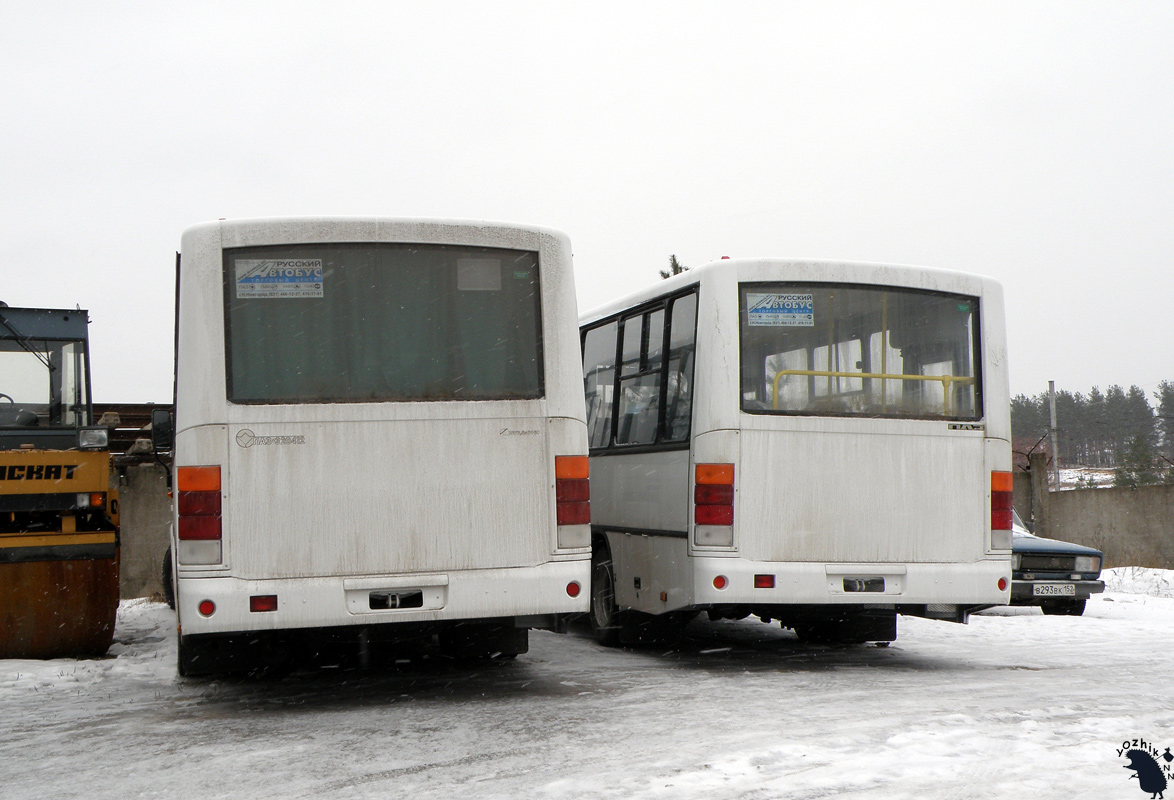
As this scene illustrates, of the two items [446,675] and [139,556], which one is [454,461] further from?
[139,556]

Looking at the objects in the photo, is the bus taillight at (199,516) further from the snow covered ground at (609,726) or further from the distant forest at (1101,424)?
the distant forest at (1101,424)

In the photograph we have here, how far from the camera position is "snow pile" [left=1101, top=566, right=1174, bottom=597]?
18047 millimetres

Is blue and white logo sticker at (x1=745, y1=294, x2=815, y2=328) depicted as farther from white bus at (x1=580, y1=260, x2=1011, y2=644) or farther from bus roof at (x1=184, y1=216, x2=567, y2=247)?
bus roof at (x1=184, y1=216, x2=567, y2=247)

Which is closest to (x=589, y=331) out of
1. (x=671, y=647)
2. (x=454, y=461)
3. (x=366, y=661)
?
(x=671, y=647)

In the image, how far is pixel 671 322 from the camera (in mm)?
9688

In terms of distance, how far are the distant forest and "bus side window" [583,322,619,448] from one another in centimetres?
5832

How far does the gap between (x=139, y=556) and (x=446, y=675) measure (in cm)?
884

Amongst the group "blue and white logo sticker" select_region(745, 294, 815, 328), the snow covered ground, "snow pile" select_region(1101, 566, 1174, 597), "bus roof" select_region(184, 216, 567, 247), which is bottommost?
"snow pile" select_region(1101, 566, 1174, 597)

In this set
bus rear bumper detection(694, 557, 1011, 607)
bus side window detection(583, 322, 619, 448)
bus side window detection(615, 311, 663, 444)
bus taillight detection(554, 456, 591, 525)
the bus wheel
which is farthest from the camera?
bus side window detection(583, 322, 619, 448)

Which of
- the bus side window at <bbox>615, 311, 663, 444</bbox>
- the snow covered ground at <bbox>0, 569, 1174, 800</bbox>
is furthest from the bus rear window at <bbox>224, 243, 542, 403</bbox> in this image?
the bus side window at <bbox>615, 311, 663, 444</bbox>

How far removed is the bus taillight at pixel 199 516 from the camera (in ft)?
22.9

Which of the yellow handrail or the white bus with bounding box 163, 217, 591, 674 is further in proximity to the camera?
the yellow handrail

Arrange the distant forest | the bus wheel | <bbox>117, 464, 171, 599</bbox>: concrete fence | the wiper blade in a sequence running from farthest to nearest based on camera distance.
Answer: the distant forest, <bbox>117, 464, 171, 599</bbox>: concrete fence, the bus wheel, the wiper blade

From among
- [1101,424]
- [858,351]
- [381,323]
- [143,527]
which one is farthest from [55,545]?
[1101,424]
